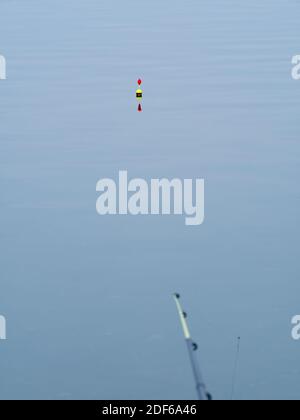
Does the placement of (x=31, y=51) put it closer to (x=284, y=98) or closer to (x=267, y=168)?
(x=284, y=98)

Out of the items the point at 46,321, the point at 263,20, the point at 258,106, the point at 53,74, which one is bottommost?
the point at 46,321

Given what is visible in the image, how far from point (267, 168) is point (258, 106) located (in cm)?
516

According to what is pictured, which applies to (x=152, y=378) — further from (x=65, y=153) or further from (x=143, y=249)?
(x=65, y=153)

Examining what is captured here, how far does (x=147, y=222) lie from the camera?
60.8 ft

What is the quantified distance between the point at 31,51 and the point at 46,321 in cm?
2063

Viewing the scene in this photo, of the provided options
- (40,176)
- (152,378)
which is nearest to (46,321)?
(152,378)

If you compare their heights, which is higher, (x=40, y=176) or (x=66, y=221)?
(x=40, y=176)

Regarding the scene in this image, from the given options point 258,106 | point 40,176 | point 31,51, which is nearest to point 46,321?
point 40,176

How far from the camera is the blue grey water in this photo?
14.2 metres

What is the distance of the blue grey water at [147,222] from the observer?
46.7 feet

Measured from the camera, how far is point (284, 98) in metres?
26.9
